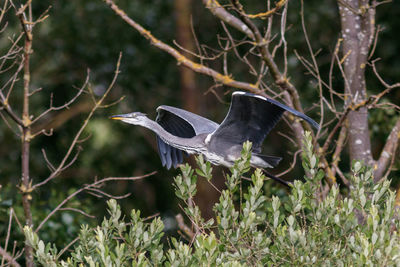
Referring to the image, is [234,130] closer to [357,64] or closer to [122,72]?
[357,64]

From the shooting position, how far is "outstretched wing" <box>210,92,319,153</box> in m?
5.05

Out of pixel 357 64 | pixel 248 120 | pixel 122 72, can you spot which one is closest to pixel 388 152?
pixel 357 64

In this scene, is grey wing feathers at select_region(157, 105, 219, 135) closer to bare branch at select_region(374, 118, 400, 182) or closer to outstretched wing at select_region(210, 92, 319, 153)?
outstretched wing at select_region(210, 92, 319, 153)

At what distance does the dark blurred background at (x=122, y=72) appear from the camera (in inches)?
410

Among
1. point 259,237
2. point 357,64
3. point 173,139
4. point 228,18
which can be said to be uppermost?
point 228,18

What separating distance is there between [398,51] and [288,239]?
7.23 meters

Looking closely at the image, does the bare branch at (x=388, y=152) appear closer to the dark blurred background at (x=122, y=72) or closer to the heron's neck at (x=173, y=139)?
the heron's neck at (x=173, y=139)

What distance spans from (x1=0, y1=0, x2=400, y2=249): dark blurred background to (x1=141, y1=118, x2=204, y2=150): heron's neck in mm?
4589

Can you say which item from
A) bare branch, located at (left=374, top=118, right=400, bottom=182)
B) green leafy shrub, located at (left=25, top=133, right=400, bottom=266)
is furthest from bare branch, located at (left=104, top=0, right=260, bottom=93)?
green leafy shrub, located at (left=25, top=133, right=400, bottom=266)

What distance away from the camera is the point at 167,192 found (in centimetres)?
1288

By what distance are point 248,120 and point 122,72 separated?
6.12 meters

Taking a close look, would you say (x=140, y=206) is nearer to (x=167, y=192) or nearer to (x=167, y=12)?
(x=167, y=192)

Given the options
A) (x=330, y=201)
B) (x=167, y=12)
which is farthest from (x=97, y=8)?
(x=330, y=201)

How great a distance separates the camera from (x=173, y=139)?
5648mm
